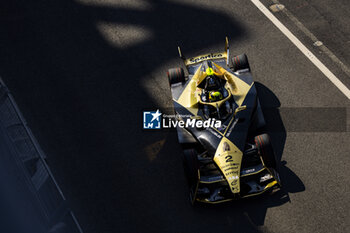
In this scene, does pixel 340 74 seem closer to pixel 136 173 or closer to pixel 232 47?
pixel 232 47

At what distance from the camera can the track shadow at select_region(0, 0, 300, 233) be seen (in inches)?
437

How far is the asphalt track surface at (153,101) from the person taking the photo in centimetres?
1084

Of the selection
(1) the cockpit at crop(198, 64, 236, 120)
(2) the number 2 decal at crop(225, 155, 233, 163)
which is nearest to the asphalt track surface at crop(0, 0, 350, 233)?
(2) the number 2 decal at crop(225, 155, 233, 163)

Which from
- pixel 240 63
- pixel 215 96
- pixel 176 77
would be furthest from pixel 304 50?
pixel 176 77

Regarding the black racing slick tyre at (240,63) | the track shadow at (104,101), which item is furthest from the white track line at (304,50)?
the black racing slick tyre at (240,63)

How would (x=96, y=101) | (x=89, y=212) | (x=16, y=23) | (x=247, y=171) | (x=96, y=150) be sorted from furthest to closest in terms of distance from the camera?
(x=16, y=23)
(x=96, y=101)
(x=96, y=150)
(x=89, y=212)
(x=247, y=171)

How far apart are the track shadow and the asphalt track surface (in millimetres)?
30

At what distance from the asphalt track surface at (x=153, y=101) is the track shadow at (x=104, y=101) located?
0.10 ft

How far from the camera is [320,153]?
450 inches

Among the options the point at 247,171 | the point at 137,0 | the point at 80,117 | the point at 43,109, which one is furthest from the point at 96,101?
the point at 247,171

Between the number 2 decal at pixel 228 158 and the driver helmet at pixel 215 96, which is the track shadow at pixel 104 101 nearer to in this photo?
the number 2 decal at pixel 228 158

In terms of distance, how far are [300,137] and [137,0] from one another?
23.3 ft

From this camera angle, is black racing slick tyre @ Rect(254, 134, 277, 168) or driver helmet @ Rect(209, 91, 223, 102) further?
driver helmet @ Rect(209, 91, 223, 102)

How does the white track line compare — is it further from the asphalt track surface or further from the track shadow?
the track shadow
